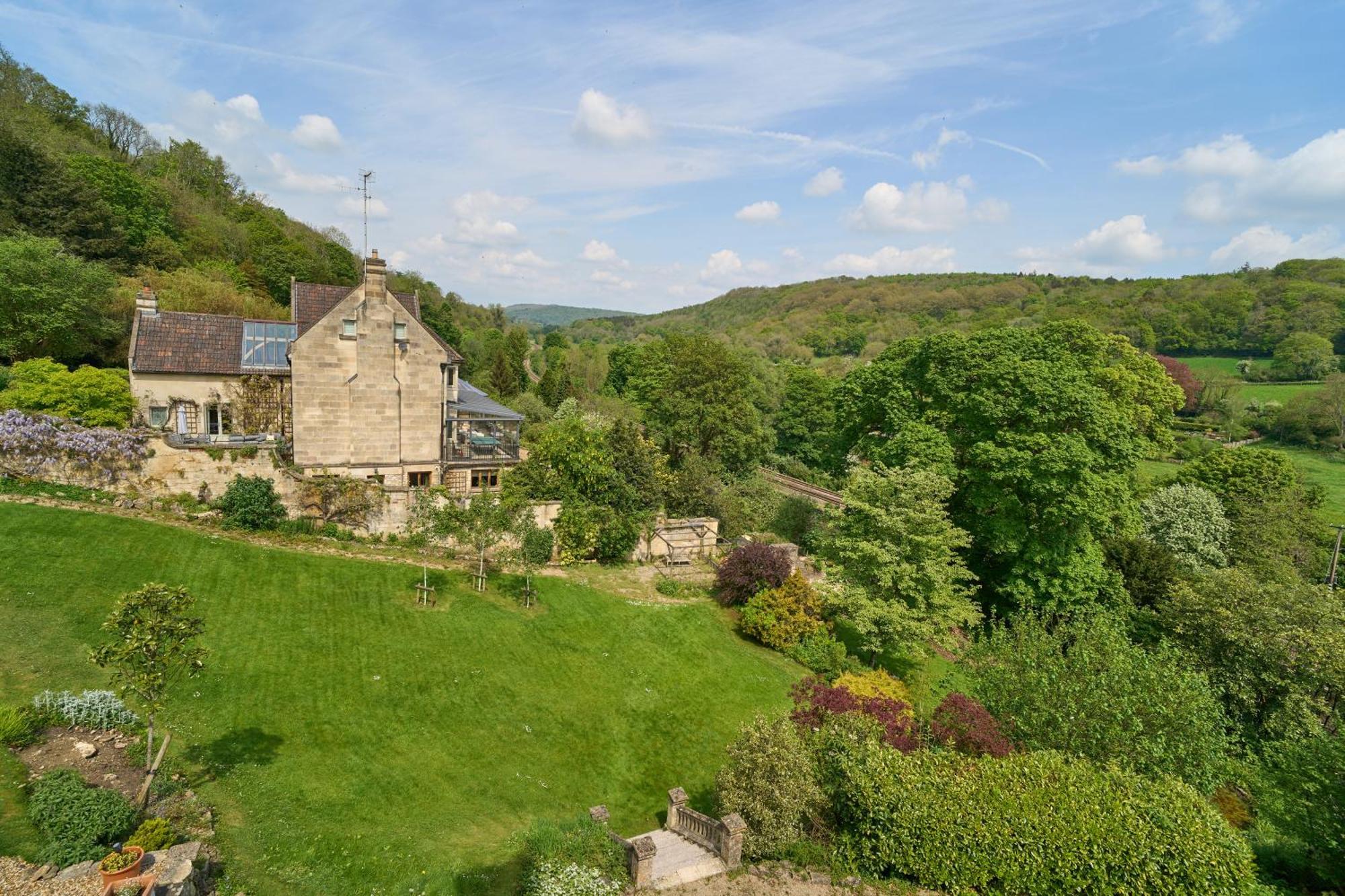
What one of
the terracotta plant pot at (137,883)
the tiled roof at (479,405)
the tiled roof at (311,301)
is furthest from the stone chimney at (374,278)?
the terracotta plant pot at (137,883)

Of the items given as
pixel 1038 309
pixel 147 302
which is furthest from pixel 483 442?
pixel 1038 309

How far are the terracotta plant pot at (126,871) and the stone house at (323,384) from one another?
640 inches

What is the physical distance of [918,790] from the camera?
1166 cm

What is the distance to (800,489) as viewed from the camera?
51.4 metres

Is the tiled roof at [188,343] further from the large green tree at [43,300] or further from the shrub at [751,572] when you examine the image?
the shrub at [751,572]

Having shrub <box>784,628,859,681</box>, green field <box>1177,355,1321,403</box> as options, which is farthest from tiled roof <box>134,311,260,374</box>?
green field <box>1177,355,1321,403</box>

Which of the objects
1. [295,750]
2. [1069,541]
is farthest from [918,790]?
[1069,541]

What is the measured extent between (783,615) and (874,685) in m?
4.59

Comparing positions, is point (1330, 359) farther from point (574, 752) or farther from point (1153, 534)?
point (574, 752)

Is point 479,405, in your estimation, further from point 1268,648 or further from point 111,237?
point 1268,648

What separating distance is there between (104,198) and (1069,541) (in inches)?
2481

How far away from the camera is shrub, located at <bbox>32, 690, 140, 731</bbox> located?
11.1 metres

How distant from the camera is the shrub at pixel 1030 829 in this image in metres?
10.6

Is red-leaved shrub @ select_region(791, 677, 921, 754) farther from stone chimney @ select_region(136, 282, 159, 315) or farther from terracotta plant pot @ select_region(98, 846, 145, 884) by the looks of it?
stone chimney @ select_region(136, 282, 159, 315)
